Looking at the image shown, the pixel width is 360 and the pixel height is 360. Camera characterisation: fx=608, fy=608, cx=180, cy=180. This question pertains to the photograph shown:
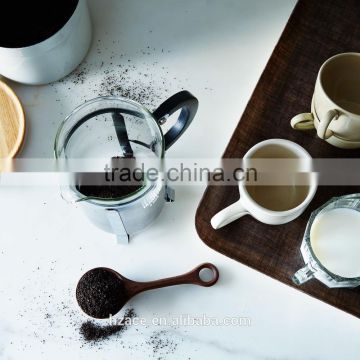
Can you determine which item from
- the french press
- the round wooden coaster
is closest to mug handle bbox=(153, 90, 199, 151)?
the french press

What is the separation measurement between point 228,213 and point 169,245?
0.11 m

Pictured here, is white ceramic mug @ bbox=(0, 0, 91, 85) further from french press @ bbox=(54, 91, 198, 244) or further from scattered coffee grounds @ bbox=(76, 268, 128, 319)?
scattered coffee grounds @ bbox=(76, 268, 128, 319)

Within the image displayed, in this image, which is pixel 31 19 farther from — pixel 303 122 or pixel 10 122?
pixel 303 122

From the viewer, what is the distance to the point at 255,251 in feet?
2.64

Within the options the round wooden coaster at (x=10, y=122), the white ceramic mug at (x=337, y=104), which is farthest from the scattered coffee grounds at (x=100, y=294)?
the white ceramic mug at (x=337, y=104)

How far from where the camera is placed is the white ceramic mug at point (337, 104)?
731 mm

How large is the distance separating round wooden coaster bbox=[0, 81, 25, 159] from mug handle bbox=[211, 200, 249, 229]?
0.31m

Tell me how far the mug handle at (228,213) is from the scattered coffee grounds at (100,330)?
0.60ft

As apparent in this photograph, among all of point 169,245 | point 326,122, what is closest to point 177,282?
point 169,245

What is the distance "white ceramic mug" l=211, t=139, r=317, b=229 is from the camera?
752 mm

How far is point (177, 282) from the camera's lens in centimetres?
81

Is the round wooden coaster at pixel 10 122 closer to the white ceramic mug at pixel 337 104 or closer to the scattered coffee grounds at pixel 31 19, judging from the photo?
the scattered coffee grounds at pixel 31 19

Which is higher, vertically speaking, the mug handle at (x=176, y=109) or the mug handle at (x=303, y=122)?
the mug handle at (x=176, y=109)

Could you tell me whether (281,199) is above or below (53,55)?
below
